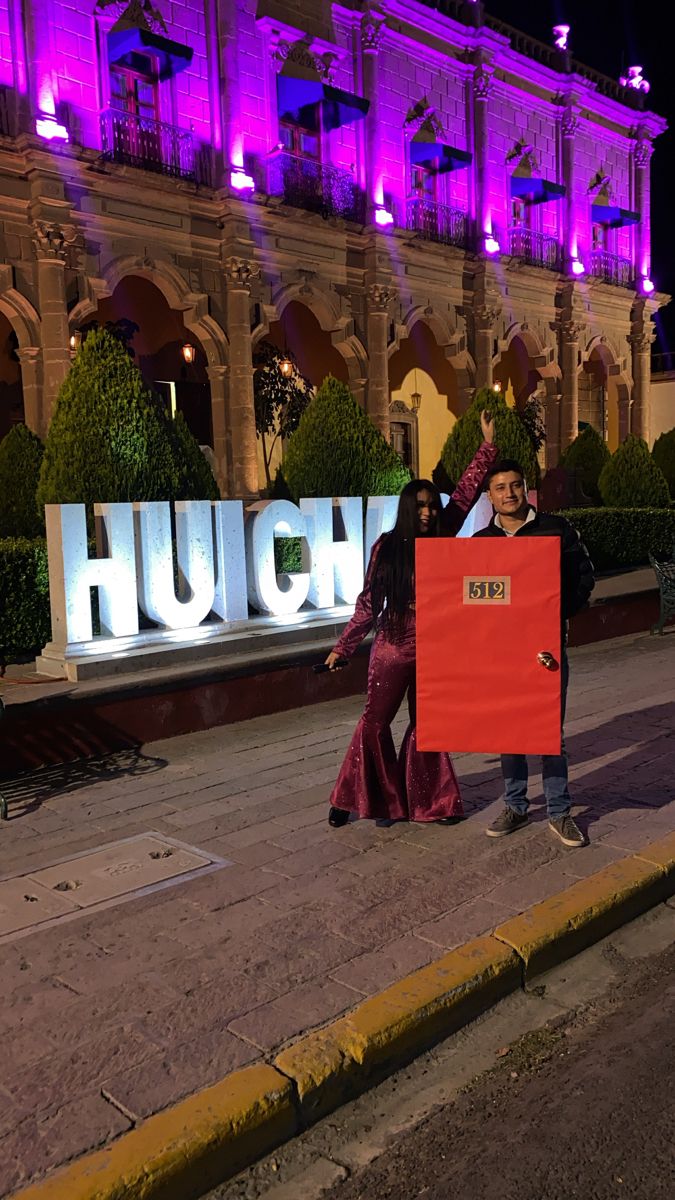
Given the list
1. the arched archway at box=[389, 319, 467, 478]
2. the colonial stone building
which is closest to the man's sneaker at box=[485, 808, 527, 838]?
the colonial stone building

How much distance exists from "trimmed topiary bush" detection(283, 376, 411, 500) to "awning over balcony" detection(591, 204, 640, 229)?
21.7 metres

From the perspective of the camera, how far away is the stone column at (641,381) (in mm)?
31266

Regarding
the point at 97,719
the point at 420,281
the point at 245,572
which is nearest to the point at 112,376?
the point at 245,572

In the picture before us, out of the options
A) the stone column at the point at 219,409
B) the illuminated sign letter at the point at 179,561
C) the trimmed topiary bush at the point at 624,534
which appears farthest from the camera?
the stone column at the point at 219,409

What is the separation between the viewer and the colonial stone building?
1722cm

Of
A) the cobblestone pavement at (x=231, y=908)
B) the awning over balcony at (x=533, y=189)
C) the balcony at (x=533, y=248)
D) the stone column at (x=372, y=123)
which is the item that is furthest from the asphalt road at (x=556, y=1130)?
the awning over balcony at (x=533, y=189)

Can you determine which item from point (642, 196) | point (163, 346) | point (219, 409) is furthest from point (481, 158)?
point (219, 409)

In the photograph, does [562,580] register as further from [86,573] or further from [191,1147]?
[86,573]

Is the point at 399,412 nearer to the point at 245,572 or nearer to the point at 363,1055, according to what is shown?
the point at 245,572

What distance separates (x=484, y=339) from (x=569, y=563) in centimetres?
2233

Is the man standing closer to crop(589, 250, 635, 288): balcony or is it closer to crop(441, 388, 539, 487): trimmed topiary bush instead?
crop(441, 388, 539, 487): trimmed topiary bush

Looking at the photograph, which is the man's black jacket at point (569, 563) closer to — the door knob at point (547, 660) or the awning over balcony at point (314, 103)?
the door knob at point (547, 660)

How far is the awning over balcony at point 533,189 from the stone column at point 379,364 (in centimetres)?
611

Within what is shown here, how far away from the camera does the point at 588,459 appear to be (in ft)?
69.0
